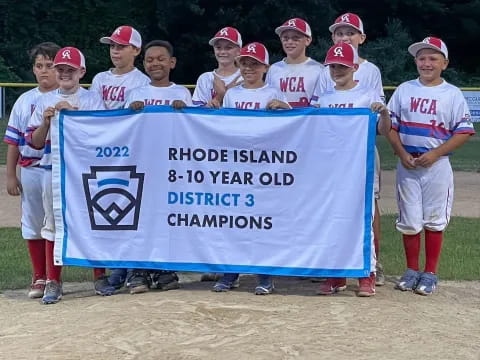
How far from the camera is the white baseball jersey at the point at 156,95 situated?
7.37m

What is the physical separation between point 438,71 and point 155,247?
2.52 metres

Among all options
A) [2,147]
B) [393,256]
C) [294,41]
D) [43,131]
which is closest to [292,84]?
[294,41]

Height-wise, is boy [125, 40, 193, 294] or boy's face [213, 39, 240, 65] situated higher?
boy's face [213, 39, 240, 65]

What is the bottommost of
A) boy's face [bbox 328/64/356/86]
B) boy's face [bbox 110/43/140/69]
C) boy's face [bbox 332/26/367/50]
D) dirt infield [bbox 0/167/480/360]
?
dirt infield [bbox 0/167/480/360]

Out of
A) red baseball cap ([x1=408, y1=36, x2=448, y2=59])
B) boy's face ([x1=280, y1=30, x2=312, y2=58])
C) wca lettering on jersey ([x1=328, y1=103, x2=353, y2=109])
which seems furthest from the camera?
boy's face ([x1=280, y1=30, x2=312, y2=58])

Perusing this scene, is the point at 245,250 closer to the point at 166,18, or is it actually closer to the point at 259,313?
the point at 259,313

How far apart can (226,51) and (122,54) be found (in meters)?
0.83

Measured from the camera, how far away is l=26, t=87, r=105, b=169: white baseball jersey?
7195mm

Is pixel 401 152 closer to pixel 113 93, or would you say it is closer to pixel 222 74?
pixel 222 74

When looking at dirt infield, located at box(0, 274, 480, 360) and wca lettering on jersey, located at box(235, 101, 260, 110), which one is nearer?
dirt infield, located at box(0, 274, 480, 360)

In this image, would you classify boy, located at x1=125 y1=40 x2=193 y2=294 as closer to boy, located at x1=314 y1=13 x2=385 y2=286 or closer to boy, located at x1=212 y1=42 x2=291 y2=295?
boy, located at x1=212 y1=42 x2=291 y2=295

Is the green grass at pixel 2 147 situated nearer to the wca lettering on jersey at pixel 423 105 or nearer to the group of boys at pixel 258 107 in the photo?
the group of boys at pixel 258 107

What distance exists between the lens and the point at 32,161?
24.1 feet

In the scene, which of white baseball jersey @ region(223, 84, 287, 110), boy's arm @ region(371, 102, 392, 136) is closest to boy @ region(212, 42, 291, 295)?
white baseball jersey @ region(223, 84, 287, 110)
